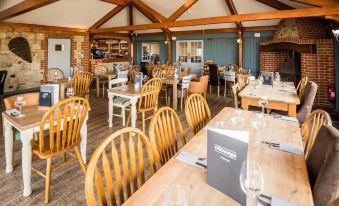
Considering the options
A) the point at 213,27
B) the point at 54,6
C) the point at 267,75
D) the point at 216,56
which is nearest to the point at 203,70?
the point at 216,56

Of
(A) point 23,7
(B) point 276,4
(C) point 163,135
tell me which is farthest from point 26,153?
(B) point 276,4

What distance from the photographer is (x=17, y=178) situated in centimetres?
256

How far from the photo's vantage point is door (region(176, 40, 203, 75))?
10.4m

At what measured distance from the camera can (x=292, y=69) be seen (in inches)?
287

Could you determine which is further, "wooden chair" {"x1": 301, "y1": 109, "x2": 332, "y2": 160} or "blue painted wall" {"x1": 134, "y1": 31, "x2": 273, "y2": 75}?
"blue painted wall" {"x1": 134, "y1": 31, "x2": 273, "y2": 75}

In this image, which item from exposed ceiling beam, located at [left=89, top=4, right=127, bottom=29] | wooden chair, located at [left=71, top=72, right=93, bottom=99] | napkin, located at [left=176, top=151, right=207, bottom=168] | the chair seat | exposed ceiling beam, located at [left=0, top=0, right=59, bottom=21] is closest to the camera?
napkin, located at [left=176, top=151, right=207, bottom=168]

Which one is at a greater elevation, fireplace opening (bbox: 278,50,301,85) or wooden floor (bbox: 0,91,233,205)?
fireplace opening (bbox: 278,50,301,85)

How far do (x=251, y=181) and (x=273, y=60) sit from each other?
824 cm

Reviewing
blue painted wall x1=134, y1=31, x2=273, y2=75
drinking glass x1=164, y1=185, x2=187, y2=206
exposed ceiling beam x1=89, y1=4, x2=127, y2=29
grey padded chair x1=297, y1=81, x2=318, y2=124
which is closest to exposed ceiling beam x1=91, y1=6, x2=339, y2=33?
exposed ceiling beam x1=89, y1=4, x2=127, y2=29

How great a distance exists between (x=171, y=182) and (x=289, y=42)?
7.11m

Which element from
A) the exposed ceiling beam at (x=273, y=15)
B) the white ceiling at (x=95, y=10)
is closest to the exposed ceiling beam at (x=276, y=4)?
the white ceiling at (x=95, y=10)

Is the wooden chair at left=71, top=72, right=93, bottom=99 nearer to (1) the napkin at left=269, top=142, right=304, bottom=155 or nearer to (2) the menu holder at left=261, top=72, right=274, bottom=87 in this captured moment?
(2) the menu holder at left=261, top=72, right=274, bottom=87

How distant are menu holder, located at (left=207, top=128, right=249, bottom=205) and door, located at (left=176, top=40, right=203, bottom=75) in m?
9.52

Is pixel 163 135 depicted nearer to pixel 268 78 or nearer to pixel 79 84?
pixel 268 78
